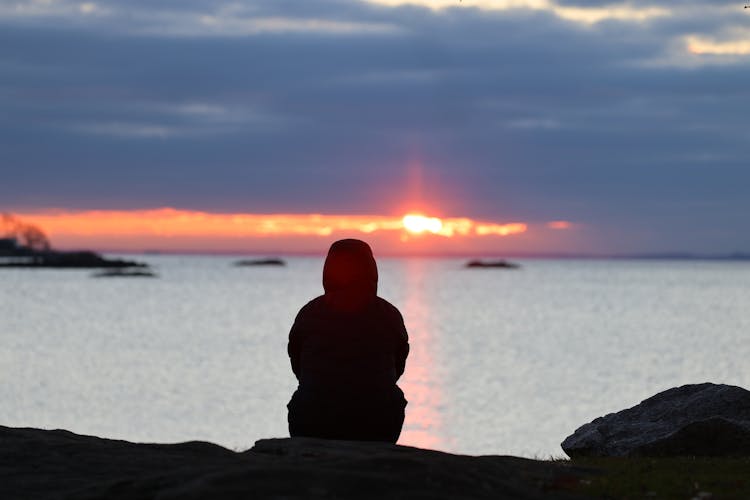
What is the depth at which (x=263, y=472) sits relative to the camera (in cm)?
975

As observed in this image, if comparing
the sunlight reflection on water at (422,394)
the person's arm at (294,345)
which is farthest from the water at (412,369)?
the person's arm at (294,345)

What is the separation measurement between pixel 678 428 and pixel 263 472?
27.2 ft

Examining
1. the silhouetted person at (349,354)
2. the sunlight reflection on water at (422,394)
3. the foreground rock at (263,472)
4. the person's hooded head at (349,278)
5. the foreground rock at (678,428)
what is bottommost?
the sunlight reflection on water at (422,394)

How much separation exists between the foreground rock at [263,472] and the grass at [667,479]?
349 mm

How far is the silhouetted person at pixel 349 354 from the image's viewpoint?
1206 centimetres

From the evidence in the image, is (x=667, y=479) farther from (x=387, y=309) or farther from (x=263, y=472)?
(x=263, y=472)

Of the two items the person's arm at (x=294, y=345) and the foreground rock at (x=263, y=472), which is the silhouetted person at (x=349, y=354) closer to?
the person's arm at (x=294, y=345)

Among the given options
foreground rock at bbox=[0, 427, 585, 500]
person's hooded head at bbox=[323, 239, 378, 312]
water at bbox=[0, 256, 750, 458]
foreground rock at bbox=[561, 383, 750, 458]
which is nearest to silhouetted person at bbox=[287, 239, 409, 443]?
person's hooded head at bbox=[323, 239, 378, 312]

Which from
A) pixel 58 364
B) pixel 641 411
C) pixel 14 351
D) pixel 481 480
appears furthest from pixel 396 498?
pixel 14 351

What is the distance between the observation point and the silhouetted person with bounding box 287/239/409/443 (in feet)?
39.6

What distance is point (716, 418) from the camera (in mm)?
15484

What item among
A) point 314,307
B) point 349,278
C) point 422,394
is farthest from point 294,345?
point 422,394

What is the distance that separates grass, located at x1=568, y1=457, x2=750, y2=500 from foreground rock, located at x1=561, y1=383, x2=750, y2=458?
1374mm

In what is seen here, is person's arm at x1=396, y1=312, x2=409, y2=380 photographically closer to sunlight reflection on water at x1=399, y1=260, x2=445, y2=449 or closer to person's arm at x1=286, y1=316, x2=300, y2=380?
person's arm at x1=286, y1=316, x2=300, y2=380
